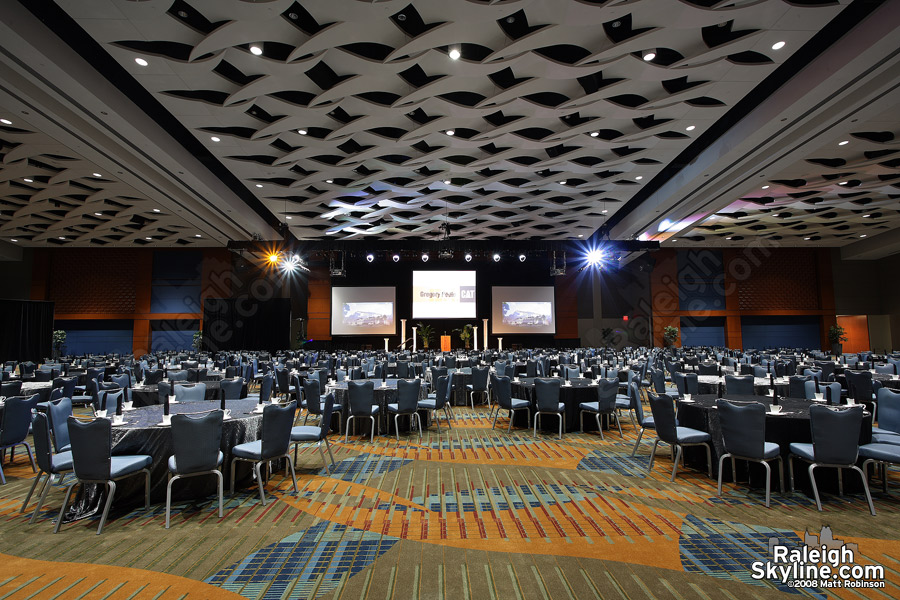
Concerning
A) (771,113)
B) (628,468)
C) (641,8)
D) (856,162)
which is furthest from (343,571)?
(856,162)

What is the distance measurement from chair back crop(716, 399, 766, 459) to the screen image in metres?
17.6

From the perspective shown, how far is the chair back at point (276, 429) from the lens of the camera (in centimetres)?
390

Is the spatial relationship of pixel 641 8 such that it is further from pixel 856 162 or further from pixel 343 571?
pixel 856 162

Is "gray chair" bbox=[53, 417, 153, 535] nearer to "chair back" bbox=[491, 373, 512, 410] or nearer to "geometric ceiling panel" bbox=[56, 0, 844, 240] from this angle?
"chair back" bbox=[491, 373, 512, 410]

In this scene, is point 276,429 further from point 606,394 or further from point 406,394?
point 606,394

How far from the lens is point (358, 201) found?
15.2m

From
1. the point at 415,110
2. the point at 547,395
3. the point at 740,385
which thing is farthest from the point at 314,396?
the point at 415,110

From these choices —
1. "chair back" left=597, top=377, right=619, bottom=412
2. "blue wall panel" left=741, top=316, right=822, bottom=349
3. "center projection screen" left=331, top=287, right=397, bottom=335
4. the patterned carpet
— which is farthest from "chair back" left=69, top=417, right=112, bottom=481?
"blue wall panel" left=741, top=316, right=822, bottom=349

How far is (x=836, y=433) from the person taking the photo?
142 inches

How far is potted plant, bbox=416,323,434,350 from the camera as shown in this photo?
20.9 metres

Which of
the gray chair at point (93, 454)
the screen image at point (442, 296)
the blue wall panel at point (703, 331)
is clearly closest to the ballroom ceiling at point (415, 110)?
the screen image at point (442, 296)

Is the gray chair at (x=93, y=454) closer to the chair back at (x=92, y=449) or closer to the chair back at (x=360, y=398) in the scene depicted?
the chair back at (x=92, y=449)

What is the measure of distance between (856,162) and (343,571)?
47.8 feet

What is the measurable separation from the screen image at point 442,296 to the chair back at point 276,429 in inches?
681
